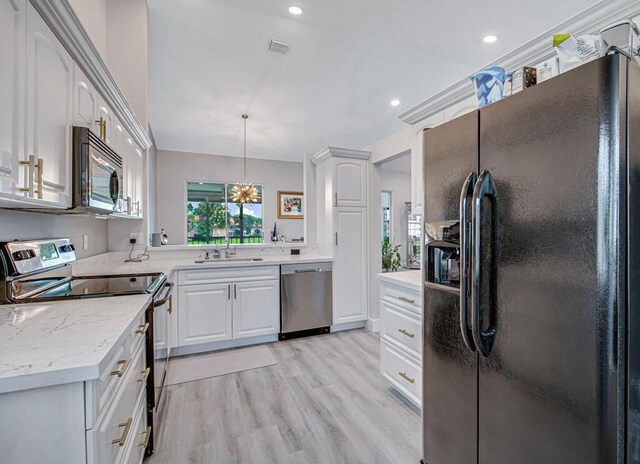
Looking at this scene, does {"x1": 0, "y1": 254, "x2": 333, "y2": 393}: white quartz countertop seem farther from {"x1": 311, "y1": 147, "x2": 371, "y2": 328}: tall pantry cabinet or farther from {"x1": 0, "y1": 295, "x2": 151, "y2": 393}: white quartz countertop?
{"x1": 311, "y1": 147, "x2": 371, "y2": 328}: tall pantry cabinet

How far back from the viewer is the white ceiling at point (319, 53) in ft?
7.50

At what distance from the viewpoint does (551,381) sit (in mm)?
912

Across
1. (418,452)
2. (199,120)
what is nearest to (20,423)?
(418,452)

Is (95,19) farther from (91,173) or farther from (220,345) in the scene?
(220,345)

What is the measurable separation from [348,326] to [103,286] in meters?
2.72

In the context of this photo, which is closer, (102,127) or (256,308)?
(102,127)

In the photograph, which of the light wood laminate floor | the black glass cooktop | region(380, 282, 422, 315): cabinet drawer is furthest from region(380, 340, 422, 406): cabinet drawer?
the black glass cooktop

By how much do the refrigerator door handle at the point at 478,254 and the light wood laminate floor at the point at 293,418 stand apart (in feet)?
3.29

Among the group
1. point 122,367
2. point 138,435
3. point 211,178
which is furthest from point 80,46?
point 211,178

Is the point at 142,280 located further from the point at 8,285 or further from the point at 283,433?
the point at 283,433

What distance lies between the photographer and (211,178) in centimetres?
649

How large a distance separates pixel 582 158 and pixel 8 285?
2.18 metres

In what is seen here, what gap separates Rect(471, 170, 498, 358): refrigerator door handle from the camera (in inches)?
42.6

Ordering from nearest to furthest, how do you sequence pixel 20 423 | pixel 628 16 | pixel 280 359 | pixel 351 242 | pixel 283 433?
pixel 20 423
pixel 628 16
pixel 283 433
pixel 280 359
pixel 351 242
